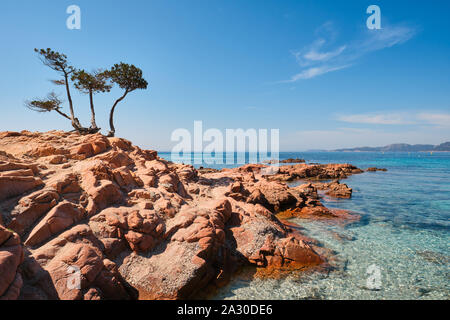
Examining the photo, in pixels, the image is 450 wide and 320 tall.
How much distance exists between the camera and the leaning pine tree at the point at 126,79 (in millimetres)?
26703


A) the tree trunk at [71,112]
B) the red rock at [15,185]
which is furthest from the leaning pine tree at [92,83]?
the red rock at [15,185]

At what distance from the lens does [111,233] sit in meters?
9.42

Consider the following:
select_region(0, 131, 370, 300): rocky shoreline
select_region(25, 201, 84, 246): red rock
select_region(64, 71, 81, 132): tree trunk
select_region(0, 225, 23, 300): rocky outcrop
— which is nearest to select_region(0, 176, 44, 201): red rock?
select_region(0, 131, 370, 300): rocky shoreline

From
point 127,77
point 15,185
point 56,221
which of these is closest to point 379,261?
point 56,221

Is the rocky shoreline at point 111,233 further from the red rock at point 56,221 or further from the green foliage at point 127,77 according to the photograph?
the green foliage at point 127,77

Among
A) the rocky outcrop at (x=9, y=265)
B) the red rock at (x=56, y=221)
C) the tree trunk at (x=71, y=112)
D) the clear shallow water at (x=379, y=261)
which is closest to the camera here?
the rocky outcrop at (x=9, y=265)

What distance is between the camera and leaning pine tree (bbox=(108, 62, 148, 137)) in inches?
1051

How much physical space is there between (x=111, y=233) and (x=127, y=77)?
2332cm

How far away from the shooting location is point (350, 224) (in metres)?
17.7

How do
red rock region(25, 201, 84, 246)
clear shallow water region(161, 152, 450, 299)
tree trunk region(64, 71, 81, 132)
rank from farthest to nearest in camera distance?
tree trunk region(64, 71, 81, 132) → clear shallow water region(161, 152, 450, 299) → red rock region(25, 201, 84, 246)

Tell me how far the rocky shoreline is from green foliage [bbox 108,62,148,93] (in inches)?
548

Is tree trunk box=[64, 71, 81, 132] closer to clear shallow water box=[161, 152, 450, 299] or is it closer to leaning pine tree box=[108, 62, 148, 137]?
leaning pine tree box=[108, 62, 148, 137]

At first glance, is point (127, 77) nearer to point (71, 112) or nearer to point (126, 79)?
point (126, 79)
